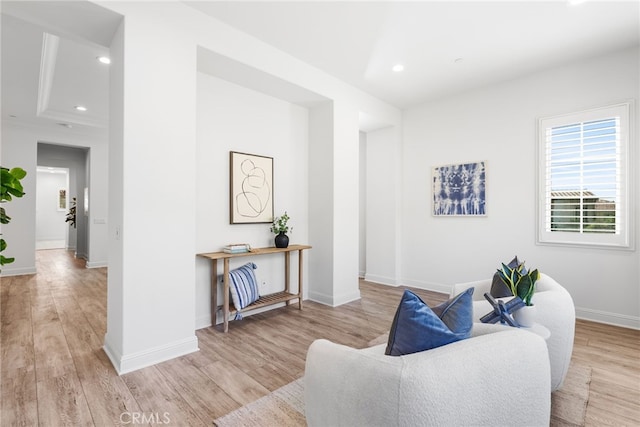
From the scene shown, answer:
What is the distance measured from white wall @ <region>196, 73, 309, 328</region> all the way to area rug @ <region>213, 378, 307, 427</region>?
1.53 meters

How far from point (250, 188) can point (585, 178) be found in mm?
3830

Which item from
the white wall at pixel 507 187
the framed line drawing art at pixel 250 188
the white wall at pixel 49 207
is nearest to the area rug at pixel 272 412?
the framed line drawing art at pixel 250 188

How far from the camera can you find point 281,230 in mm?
3754

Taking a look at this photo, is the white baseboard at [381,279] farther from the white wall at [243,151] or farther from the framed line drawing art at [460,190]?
the white wall at [243,151]

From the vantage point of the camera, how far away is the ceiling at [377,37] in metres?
2.63

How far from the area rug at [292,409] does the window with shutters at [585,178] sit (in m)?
2.00

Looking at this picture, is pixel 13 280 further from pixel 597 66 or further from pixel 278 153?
pixel 597 66

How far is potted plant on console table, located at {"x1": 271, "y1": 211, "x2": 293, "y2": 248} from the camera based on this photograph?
3717mm

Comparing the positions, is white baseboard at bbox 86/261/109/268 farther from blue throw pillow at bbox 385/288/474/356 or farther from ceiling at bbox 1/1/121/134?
blue throw pillow at bbox 385/288/474/356

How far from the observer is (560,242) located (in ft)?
12.0

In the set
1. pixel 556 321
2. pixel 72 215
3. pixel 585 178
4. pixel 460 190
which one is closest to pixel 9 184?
pixel 556 321

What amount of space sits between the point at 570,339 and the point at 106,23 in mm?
3947

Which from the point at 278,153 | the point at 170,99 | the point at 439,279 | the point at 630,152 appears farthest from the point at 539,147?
the point at 170,99

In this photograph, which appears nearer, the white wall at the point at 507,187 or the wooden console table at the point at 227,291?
the wooden console table at the point at 227,291
